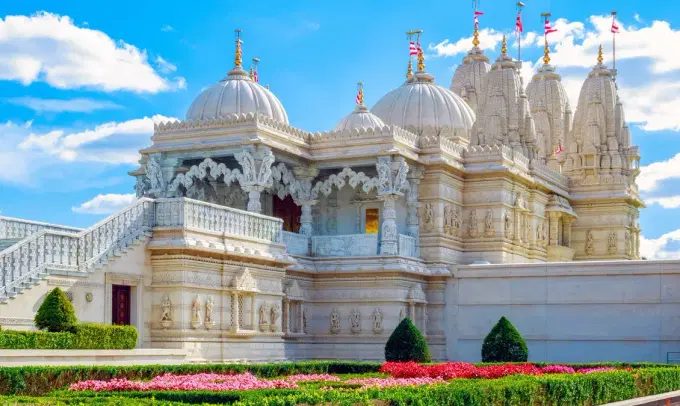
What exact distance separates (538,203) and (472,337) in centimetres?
820

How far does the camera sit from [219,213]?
90.6 feet

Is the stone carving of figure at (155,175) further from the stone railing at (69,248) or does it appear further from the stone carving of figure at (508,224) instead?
the stone carving of figure at (508,224)

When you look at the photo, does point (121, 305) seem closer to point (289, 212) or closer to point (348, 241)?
point (348, 241)

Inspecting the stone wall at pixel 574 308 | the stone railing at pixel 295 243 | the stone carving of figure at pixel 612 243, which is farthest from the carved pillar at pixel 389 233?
the stone carving of figure at pixel 612 243

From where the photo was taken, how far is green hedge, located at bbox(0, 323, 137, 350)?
1906 centimetres

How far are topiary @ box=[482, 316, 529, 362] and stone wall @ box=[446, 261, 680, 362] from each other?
5684mm

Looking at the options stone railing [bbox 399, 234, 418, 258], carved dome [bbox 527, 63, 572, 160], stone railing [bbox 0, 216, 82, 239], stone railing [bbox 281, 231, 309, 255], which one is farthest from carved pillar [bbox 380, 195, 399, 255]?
carved dome [bbox 527, 63, 572, 160]

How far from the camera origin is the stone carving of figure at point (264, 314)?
29.6 metres

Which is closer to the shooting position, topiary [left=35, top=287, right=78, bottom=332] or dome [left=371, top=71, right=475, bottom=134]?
topiary [left=35, top=287, right=78, bottom=332]

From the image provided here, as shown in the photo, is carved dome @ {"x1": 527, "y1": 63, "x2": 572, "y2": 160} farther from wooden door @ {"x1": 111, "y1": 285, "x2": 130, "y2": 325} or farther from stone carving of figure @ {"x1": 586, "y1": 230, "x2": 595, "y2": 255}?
wooden door @ {"x1": 111, "y1": 285, "x2": 130, "y2": 325}

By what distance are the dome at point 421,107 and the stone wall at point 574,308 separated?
618 cm


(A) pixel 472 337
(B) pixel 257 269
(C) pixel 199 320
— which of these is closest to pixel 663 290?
(A) pixel 472 337

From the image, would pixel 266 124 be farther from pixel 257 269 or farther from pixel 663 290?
pixel 663 290

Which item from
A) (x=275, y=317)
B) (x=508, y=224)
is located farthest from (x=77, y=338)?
(x=508, y=224)
